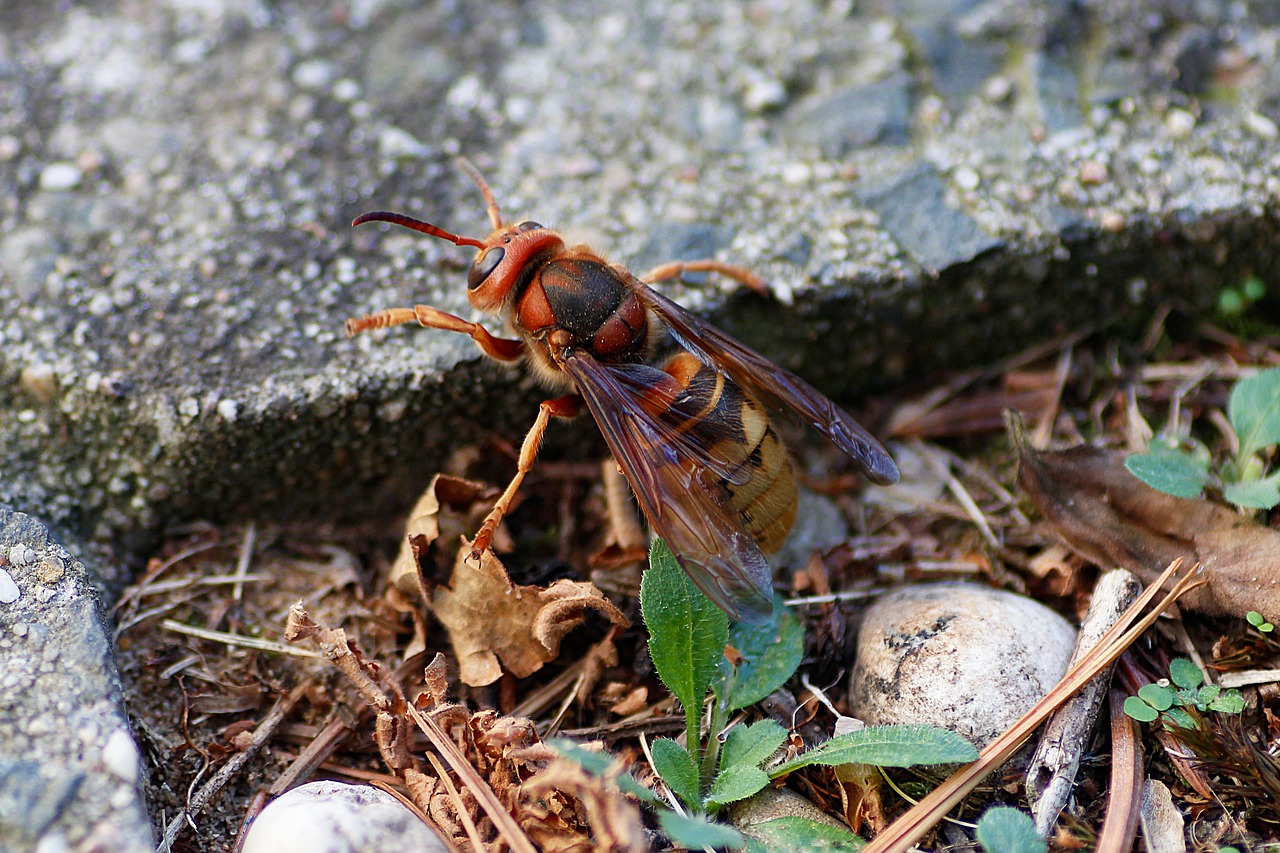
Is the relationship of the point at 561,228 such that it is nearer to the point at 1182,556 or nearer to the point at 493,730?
the point at 493,730

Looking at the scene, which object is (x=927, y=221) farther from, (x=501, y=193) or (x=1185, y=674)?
(x=1185, y=674)

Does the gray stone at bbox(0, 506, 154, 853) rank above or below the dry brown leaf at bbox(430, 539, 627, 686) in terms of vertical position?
above

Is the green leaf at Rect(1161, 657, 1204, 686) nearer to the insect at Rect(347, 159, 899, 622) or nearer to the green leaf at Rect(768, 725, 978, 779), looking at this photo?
the green leaf at Rect(768, 725, 978, 779)

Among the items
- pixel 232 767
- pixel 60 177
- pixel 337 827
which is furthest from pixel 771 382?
pixel 60 177

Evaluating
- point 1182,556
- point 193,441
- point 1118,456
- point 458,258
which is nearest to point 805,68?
point 458,258

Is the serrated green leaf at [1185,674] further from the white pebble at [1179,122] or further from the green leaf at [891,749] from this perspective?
the white pebble at [1179,122]

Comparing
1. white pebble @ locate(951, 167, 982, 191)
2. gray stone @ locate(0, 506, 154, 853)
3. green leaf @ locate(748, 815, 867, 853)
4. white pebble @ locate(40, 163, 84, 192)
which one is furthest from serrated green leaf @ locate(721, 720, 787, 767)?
white pebble @ locate(40, 163, 84, 192)

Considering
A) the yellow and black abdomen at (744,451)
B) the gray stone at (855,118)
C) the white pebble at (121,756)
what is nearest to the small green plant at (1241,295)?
the gray stone at (855,118)
